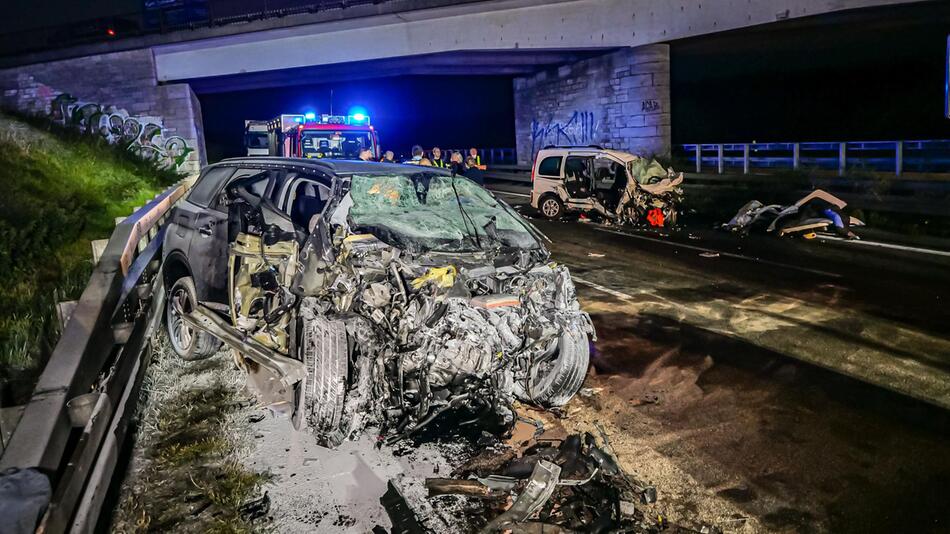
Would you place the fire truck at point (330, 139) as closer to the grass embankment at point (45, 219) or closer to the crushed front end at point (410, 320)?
the grass embankment at point (45, 219)

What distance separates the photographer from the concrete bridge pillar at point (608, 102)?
2220 centimetres

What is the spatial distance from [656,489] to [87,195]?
12.9m

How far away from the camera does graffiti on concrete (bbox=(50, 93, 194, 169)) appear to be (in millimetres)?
24125

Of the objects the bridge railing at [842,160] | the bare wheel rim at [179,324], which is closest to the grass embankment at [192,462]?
the bare wheel rim at [179,324]

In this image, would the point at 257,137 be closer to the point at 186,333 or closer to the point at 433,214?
the point at 186,333

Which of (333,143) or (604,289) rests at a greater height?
(333,143)

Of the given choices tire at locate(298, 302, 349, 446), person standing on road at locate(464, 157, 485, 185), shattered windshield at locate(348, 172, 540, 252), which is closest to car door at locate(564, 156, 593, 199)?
person standing on road at locate(464, 157, 485, 185)

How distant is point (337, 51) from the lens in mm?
23984

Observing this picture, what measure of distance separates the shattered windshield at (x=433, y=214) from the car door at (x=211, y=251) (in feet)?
3.97

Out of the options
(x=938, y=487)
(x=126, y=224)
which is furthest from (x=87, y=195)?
(x=938, y=487)

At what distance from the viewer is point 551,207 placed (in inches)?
659

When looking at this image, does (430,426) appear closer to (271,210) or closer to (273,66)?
(271,210)

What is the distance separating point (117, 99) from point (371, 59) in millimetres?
9829

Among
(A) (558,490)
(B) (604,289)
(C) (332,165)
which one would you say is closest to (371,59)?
(B) (604,289)
